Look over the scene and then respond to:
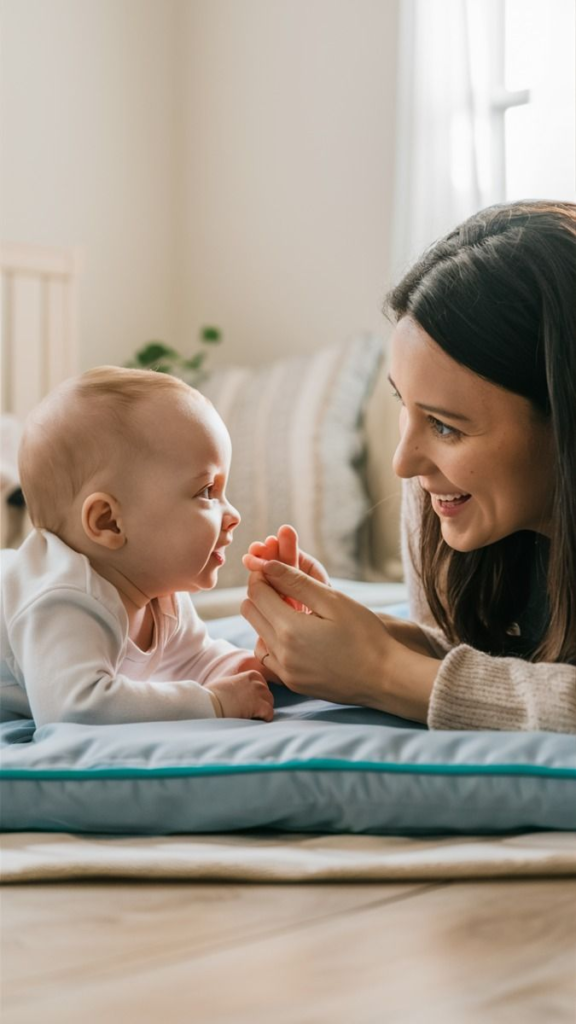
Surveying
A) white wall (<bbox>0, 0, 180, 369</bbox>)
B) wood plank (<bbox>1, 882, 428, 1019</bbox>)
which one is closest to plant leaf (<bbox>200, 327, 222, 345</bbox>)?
white wall (<bbox>0, 0, 180, 369</bbox>)

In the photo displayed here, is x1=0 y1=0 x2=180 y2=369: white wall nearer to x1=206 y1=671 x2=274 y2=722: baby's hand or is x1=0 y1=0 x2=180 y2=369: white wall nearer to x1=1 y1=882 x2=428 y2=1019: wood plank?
x1=206 y1=671 x2=274 y2=722: baby's hand

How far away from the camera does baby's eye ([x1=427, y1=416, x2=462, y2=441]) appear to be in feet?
3.96

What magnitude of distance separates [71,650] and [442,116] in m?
2.29

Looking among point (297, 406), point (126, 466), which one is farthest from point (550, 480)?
point (297, 406)

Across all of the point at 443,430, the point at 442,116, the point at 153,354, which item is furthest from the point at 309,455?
the point at 443,430

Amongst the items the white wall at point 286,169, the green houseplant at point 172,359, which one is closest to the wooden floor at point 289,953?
the white wall at point 286,169

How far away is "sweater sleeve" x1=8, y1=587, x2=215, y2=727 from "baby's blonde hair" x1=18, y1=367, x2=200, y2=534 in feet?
0.43

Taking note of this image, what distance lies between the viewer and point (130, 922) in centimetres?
73

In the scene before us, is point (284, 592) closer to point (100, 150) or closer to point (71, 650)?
point (71, 650)

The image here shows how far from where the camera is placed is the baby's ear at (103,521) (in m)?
1.21

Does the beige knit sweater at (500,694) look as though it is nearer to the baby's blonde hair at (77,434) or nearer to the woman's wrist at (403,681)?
the woman's wrist at (403,681)

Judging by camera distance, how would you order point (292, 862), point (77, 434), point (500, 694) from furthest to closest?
point (77, 434) < point (500, 694) < point (292, 862)

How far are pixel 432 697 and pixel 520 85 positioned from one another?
223 cm

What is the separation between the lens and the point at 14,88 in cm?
356
